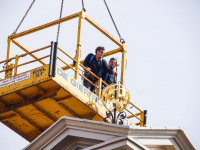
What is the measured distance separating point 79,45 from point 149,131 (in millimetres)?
6876

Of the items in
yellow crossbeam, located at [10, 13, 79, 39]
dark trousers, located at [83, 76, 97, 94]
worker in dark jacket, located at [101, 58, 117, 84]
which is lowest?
dark trousers, located at [83, 76, 97, 94]

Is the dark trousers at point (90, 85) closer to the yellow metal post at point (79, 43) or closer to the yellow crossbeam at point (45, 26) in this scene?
the yellow metal post at point (79, 43)

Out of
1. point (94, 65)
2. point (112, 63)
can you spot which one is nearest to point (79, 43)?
point (94, 65)

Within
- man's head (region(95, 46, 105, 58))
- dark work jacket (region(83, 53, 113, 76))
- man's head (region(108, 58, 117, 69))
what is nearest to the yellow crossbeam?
man's head (region(95, 46, 105, 58))

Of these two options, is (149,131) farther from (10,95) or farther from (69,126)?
(10,95)

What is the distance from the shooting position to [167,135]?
1922 cm

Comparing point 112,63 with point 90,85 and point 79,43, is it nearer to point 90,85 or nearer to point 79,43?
point 90,85

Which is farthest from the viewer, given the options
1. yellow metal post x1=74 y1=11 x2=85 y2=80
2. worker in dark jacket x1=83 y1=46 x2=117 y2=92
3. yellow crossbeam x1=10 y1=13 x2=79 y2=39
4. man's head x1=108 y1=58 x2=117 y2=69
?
man's head x1=108 y1=58 x2=117 y2=69

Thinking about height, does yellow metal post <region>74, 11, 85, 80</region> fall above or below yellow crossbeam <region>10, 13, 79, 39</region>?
below

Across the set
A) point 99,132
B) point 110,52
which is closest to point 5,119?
point 110,52

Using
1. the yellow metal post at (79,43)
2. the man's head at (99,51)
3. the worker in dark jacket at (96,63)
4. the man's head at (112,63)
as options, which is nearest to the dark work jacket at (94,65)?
the worker in dark jacket at (96,63)

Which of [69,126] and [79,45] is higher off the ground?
[79,45]

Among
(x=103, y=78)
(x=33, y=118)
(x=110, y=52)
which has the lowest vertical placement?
(x=33, y=118)

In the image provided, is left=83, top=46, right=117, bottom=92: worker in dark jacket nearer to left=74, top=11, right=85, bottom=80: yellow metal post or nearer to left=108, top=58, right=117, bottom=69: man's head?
left=74, top=11, right=85, bottom=80: yellow metal post
